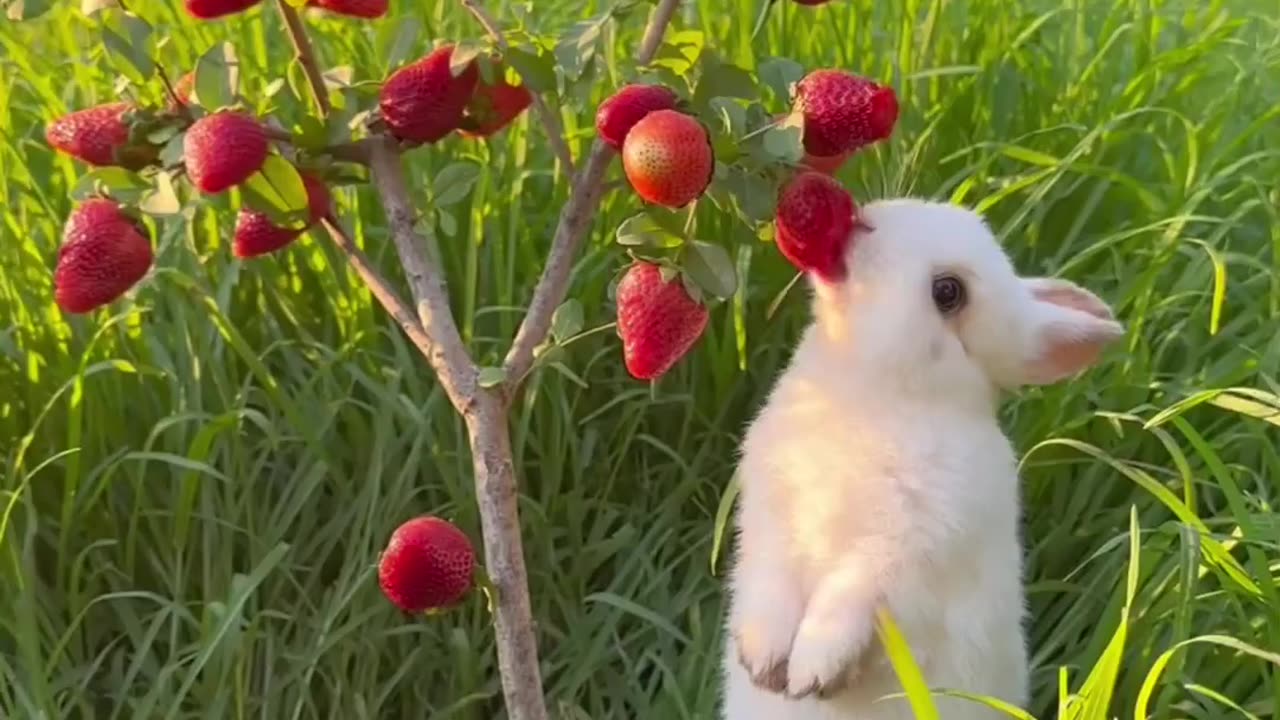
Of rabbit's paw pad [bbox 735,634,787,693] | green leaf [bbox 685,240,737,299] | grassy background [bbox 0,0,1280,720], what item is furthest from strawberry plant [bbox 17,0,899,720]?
grassy background [bbox 0,0,1280,720]

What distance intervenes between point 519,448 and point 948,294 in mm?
483

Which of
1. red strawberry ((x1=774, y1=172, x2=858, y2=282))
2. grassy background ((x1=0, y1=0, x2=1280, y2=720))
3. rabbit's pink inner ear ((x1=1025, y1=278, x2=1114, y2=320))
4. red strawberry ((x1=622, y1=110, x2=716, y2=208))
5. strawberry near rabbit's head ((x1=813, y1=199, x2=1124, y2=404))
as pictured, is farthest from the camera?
grassy background ((x1=0, y1=0, x2=1280, y2=720))

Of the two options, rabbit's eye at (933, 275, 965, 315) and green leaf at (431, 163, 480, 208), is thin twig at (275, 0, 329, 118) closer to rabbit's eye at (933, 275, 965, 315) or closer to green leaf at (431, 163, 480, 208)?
green leaf at (431, 163, 480, 208)

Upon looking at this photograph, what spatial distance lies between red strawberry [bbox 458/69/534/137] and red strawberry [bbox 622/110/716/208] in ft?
0.52

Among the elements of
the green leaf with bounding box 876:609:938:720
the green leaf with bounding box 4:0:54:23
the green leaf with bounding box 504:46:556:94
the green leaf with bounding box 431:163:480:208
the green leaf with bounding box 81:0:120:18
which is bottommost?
the green leaf with bounding box 876:609:938:720

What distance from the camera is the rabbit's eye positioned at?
974mm

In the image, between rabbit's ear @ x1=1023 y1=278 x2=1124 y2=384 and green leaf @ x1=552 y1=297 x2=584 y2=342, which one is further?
rabbit's ear @ x1=1023 y1=278 x2=1124 y2=384

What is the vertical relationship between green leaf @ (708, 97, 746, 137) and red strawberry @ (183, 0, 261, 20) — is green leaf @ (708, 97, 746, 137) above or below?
below

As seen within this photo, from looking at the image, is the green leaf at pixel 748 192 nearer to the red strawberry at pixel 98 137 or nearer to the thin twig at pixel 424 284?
the thin twig at pixel 424 284

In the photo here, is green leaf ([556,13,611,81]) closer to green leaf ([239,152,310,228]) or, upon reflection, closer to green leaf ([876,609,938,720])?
green leaf ([239,152,310,228])

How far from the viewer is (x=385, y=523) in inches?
51.8

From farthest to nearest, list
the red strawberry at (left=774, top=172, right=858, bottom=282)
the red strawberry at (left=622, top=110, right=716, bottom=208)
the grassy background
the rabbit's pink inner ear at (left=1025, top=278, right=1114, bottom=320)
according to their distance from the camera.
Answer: the grassy background → the rabbit's pink inner ear at (left=1025, top=278, right=1114, bottom=320) → the red strawberry at (left=774, top=172, right=858, bottom=282) → the red strawberry at (left=622, top=110, right=716, bottom=208)

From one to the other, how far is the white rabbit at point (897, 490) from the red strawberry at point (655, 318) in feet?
0.53

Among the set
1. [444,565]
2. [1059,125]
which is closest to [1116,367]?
[1059,125]
